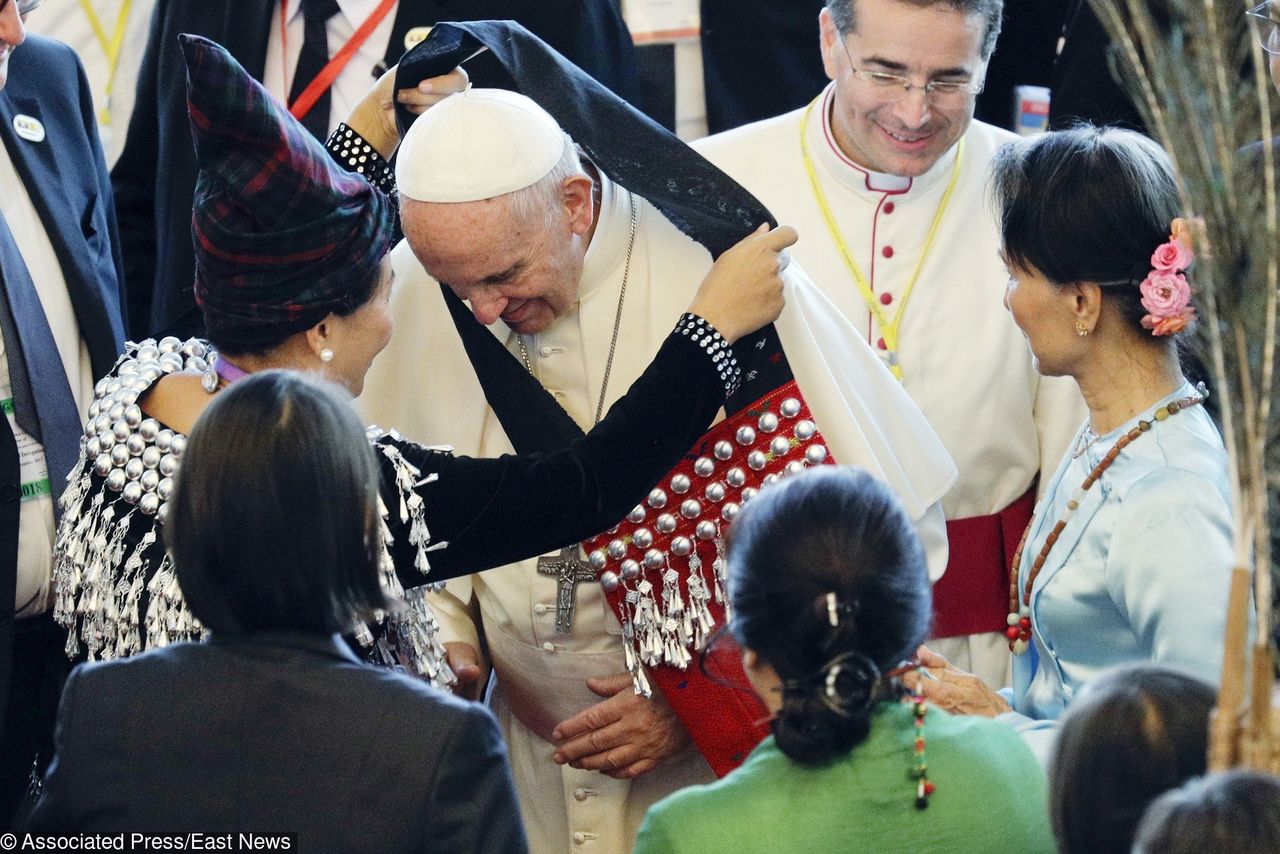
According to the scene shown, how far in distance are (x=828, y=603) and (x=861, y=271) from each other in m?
1.84

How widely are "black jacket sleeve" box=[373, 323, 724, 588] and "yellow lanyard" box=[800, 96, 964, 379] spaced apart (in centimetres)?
89

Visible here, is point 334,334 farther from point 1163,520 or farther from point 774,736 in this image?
point 1163,520

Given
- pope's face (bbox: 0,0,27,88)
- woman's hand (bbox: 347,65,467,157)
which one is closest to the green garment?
woman's hand (bbox: 347,65,467,157)

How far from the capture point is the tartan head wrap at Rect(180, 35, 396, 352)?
98.3 inches

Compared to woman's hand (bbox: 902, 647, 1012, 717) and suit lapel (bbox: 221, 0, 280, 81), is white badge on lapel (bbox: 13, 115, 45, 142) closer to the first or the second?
suit lapel (bbox: 221, 0, 280, 81)

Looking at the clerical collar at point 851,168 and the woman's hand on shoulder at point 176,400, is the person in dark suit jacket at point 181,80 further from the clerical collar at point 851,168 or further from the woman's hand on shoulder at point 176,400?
the woman's hand on shoulder at point 176,400

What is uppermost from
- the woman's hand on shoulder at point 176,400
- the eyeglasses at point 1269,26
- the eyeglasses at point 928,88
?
the eyeglasses at point 1269,26

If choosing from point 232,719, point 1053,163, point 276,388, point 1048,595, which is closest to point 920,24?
point 1053,163

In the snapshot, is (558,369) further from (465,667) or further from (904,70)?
(904,70)

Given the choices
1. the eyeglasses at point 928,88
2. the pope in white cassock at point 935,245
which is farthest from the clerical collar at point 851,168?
the eyeglasses at point 928,88

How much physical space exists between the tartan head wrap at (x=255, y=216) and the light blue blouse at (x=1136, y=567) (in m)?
1.17

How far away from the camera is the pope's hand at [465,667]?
10.1 feet

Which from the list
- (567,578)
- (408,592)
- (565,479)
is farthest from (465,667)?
(565,479)

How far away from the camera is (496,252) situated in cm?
286
